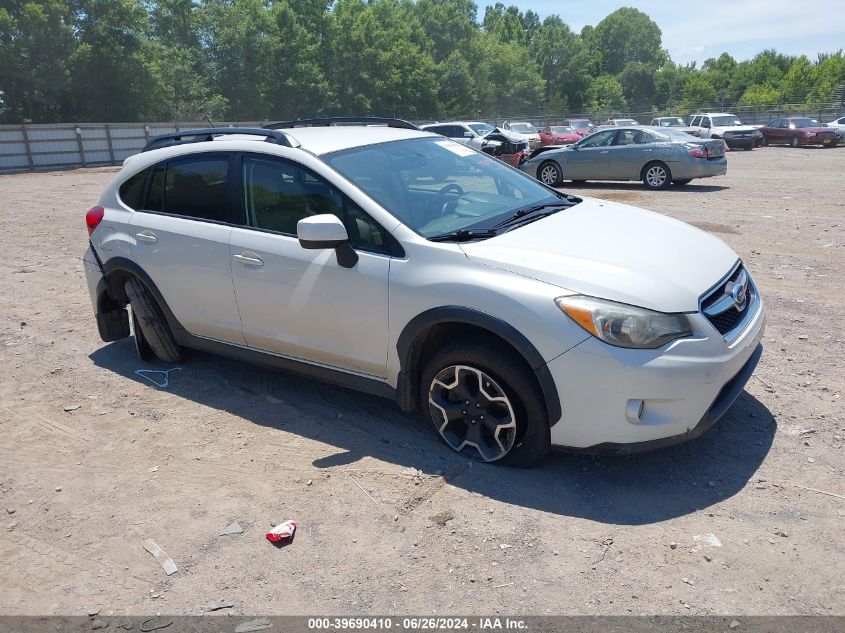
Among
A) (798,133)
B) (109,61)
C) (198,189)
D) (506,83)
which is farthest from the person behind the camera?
(506,83)

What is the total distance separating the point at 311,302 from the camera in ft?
13.7

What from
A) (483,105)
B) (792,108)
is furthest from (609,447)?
(483,105)

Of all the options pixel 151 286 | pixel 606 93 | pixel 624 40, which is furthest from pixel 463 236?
pixel 624 40

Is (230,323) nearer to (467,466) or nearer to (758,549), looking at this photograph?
(467,466)

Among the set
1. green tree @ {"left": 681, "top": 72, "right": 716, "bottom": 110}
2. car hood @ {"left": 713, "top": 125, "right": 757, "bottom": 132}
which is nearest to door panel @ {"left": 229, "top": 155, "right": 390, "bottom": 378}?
car hood @ {"left": 713, "top": 125, "right": 757, "bottom": 132}

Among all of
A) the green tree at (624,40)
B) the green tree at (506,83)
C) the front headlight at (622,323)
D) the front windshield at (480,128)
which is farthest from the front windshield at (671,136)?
the green tree at (624,40)

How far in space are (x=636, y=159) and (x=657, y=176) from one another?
650mm

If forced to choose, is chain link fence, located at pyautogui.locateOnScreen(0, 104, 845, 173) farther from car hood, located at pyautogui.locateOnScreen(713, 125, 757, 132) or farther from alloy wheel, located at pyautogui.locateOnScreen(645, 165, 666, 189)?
car hood, located at pyautogui.locateOnScreen(713, 125, 757, 132)

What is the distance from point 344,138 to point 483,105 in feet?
268

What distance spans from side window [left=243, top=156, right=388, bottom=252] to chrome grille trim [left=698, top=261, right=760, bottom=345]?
68.3 inches

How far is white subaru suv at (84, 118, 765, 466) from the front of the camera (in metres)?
3.34

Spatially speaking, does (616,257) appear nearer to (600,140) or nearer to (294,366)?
(294,366)

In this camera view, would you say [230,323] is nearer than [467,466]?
No

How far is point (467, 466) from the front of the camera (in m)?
3.83
